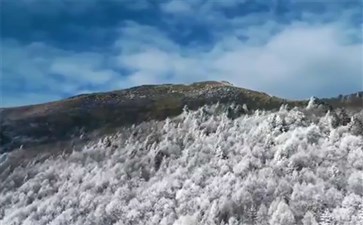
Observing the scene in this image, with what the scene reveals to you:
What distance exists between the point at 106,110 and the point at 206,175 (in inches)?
1008

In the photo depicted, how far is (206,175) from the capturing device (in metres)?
55.9

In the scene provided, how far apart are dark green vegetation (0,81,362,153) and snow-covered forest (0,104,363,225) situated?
320cm

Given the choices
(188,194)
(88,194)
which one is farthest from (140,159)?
(188,194)

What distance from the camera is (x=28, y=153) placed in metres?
70.3

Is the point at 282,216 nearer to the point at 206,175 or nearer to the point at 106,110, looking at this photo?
the point at 206,175

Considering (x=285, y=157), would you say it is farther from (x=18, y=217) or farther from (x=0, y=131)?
(x=0, y=131)

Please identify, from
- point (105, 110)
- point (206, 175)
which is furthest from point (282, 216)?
point (105, 110)

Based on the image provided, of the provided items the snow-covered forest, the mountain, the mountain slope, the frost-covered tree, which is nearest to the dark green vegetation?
the mountain slope

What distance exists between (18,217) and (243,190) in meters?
23.2

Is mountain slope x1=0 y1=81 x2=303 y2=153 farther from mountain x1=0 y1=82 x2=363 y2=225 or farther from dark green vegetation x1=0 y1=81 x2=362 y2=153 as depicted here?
mountain x1=0 y1=82 x2=363 y2=225

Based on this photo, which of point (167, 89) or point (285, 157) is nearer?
point (285, 157)

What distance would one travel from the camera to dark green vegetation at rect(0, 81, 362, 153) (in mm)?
71812

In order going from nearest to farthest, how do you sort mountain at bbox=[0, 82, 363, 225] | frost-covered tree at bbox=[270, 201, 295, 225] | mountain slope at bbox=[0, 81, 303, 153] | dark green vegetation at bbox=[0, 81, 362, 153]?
frost-covered tree at bbox=[270, 201, 295, 225], mountain at bbox=[0, 82, 363, 225], dark green vegetation at bbox=[0, 81, 362, 153], mountain slope at bbox=[0, 81, 303, 153]

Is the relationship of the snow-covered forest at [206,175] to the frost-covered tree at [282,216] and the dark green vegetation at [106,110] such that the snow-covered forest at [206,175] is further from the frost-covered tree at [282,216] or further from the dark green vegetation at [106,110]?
the dark green vegetation at [106,110]
